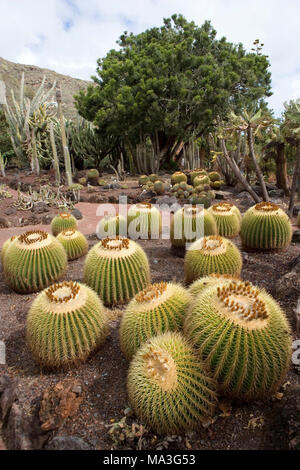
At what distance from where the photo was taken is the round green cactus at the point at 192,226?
18.7 feet

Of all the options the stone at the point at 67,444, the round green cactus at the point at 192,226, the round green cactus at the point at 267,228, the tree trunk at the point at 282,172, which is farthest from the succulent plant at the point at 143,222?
the tree trunk at the point at 282,172

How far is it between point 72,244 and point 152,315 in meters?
3.40

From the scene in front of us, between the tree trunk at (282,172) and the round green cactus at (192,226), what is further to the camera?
the tree trunk at (282,172)

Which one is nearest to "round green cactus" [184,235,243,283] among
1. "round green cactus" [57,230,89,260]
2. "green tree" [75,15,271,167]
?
"round green cactus" [57,230,89,260]

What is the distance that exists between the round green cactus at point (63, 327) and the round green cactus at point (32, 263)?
1.43m

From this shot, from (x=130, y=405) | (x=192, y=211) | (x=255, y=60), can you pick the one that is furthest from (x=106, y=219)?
(x=255, y=60)

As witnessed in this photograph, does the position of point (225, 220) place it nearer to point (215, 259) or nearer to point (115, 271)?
point (215, 259)

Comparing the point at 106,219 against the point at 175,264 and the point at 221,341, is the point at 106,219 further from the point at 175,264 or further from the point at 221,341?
the point at 221,341

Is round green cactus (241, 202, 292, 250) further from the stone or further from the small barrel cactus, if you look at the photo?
the stone

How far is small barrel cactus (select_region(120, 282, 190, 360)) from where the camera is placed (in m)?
2.76

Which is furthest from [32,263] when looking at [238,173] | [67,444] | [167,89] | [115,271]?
[167,89]

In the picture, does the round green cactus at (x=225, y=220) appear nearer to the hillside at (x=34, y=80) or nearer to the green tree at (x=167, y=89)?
the green tree at (x=167, y=89)

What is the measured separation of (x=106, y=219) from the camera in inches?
266

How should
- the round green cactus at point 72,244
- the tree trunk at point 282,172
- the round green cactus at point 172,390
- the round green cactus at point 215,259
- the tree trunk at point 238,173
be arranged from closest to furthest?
the round green cactus at point 172,390 → the round green cactus at point 215,259 → the round green cactus at point 72,244 → the tree trunk at point 238,173 → the tree trunk at point 282,172
